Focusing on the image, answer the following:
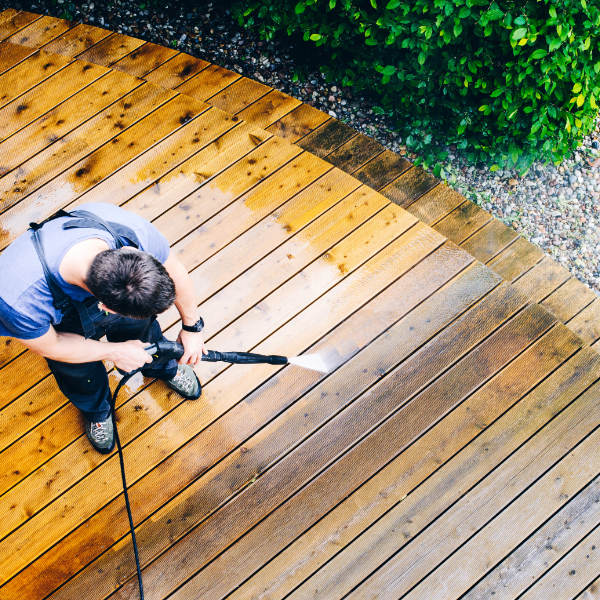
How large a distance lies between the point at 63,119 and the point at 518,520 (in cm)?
333

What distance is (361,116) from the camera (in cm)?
378

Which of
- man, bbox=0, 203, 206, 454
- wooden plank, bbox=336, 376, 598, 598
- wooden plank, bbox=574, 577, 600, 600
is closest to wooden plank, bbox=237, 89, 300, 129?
man, bbox=0, 203, 206, 454

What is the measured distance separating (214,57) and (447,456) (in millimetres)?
3113

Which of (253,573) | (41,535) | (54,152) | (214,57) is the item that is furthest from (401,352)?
(214,57)

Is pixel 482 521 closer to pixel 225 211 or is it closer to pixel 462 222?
pixel 462 222

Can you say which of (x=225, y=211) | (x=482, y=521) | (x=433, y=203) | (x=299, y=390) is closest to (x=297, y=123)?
(x=225, y=211)

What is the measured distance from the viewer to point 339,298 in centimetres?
287

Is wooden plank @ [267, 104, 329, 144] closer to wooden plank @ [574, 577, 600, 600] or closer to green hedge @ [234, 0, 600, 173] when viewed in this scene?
green hedge @ [234, 0, 600, 173]

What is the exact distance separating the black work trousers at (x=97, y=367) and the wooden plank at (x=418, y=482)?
3.16ft

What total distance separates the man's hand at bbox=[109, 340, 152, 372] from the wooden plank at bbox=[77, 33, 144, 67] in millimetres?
2221

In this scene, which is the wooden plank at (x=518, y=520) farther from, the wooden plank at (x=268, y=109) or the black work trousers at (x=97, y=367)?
the wooden plank at (x=268, y=109)

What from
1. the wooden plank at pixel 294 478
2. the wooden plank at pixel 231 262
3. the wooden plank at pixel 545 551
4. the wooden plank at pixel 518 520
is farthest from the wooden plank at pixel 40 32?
the wooden plank at pixel 545 551

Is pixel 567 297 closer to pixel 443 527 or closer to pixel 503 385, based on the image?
pixel 503 385

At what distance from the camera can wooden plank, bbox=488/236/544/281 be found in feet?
9.92
